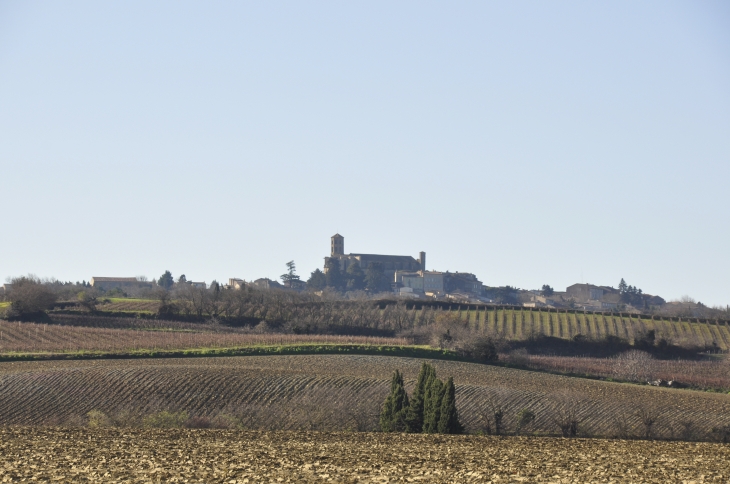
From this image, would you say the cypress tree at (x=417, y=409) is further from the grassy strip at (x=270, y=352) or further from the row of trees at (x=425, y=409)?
the grassy strip at (x=270, y=352)

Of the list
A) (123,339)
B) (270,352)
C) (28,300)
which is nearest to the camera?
(270,352)

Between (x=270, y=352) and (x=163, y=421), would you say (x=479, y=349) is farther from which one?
(x=163, y=421)

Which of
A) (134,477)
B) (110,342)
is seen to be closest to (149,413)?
(134,477)

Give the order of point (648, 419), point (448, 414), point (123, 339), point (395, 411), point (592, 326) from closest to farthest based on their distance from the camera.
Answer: point (448, 414) → point (395, 411) → point (648, 419) → point (123, 339) → point (592, 326)

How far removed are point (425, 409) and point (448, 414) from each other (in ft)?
4.72

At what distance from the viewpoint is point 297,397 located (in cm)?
4794

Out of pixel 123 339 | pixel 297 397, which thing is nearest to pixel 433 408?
pixel 297 397

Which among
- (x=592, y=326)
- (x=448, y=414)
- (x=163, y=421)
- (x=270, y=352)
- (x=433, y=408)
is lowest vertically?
(x=163, y=421)

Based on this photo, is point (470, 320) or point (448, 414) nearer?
point (448, 414)

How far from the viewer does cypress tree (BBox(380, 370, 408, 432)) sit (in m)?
39.5

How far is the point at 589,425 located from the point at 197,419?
19.0 m

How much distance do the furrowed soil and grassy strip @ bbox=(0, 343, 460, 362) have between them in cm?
3004

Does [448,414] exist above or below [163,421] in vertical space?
above

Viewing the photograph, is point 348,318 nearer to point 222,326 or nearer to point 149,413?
point 222,326
